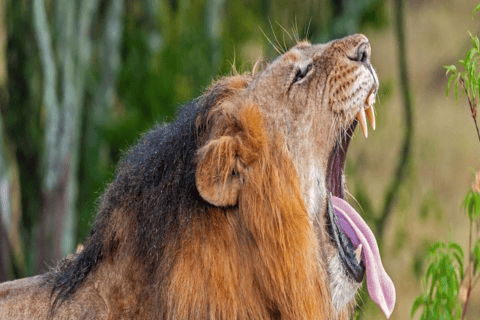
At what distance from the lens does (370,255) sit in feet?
11.0

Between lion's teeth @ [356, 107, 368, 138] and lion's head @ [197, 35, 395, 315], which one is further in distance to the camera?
lion's teeth @ [356, 107, 368, 138]

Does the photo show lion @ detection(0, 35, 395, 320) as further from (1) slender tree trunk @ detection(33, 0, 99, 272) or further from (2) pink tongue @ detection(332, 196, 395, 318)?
(1) slender tree trunk @ detection(33, 0, 99, 272)

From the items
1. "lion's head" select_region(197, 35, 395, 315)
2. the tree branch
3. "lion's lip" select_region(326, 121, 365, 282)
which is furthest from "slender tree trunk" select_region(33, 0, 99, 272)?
"lion's head" select_region(197, 35, 395, 315)

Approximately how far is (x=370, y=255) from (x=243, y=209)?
74cm

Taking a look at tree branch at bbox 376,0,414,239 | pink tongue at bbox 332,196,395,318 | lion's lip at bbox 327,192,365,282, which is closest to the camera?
lion's lip at bbox 327,192,365,282

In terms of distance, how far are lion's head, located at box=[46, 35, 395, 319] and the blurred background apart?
15.3ft

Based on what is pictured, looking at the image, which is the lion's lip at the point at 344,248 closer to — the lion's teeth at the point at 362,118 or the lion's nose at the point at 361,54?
the lion's teeth at the point at 362,118

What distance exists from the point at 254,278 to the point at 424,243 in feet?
28.3

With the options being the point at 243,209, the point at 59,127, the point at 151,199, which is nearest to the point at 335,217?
the point at 243,209

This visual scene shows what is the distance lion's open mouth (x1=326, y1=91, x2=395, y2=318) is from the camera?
10.6ft

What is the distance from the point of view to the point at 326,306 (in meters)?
3.11

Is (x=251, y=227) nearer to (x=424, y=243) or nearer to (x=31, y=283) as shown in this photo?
(x=31, y=283)

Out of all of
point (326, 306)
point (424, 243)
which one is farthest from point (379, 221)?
point (326, 306)

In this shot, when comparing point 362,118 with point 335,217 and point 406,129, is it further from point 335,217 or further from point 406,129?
point 406,129
